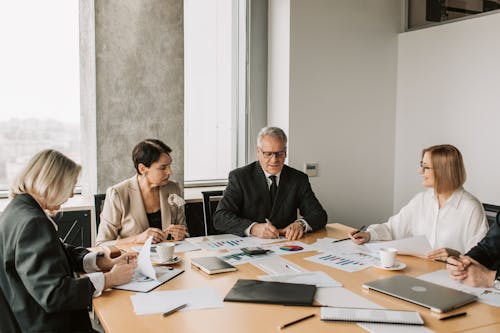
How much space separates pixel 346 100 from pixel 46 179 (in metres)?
3.03

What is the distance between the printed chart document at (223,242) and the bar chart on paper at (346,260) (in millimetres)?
416

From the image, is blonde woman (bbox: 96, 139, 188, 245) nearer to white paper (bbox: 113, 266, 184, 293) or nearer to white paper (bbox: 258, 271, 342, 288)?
white paper (bbox: 113, 266, 184, 293)

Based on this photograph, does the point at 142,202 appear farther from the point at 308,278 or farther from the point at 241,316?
the point at 241,316

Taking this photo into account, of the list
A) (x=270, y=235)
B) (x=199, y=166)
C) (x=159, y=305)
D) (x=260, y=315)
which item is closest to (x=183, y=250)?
(x=270, y=235)

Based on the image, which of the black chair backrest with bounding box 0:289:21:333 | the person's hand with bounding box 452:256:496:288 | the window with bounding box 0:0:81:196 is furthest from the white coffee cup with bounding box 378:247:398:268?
the window with bounding box 0:0:81:196

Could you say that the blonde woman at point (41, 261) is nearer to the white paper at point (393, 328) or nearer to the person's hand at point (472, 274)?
the white paper at point (393, 328)

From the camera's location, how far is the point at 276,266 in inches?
87.2

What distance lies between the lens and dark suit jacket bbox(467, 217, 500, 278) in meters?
2.19

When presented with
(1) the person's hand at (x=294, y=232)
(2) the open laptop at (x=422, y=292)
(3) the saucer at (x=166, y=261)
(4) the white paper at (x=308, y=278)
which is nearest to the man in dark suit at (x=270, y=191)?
(1) the person's hand at (x=294, y=232)

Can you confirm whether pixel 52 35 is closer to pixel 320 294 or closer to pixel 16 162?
pixel 16 162

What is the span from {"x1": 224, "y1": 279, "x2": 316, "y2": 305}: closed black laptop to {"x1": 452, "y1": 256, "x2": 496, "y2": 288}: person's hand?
1.94 feet

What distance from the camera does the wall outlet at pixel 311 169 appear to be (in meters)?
4.19

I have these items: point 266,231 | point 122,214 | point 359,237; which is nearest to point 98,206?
point 122,214

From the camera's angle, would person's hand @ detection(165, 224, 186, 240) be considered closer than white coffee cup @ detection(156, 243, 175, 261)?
No
